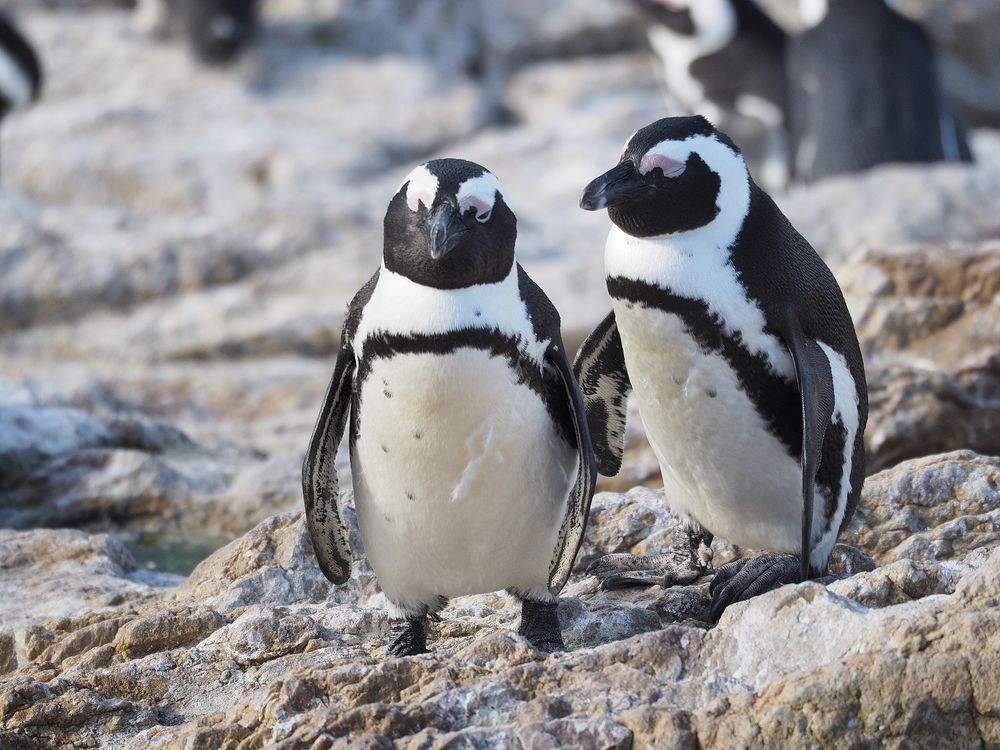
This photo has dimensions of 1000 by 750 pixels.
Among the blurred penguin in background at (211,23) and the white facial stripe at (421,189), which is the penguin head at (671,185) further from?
the blurred penguin in background at (211,23)

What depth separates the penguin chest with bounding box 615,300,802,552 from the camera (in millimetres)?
3146

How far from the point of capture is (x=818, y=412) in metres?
3.06

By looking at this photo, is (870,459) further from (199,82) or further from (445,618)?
(199,82)

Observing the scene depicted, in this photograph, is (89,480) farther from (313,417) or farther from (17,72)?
(17,72)

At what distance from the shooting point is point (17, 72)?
35.9ft

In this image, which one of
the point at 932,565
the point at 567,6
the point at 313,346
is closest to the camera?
the point at 932,565

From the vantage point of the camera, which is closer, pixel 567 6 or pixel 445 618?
pixel 445 618

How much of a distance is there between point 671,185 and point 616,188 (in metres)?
0.12

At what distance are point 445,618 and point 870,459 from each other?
1.96m

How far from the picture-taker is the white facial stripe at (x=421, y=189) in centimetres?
282

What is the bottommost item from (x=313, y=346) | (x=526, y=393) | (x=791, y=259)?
(x=313, y=346)

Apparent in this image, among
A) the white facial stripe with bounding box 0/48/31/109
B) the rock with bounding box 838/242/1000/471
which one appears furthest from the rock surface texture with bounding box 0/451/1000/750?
the white facial stripe with bounding box 0/48/31/109

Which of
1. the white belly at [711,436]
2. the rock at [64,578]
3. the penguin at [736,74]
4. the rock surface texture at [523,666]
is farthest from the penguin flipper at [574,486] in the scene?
the penguin at [736,74]

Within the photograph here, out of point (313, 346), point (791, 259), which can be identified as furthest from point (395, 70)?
point (791, 259)
